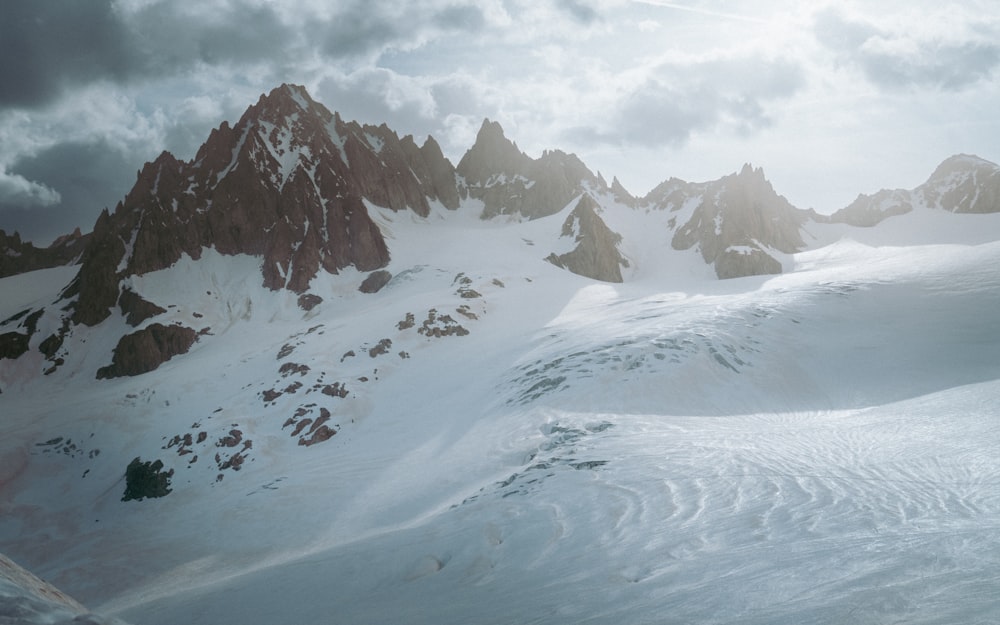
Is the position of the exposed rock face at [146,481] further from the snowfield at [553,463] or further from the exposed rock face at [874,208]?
the exposed rock face at [874,208]

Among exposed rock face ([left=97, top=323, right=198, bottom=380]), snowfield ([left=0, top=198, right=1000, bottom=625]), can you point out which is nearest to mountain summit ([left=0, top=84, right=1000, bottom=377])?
exposed rock face ([left=97, top=323, right=198, bottom=380])

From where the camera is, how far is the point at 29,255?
357ft

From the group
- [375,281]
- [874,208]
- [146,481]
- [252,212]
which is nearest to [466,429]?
[146,481]

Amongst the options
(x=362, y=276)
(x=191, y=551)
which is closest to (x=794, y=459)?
(x=191, y=551)

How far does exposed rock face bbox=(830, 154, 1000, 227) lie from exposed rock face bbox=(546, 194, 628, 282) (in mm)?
→ 101921

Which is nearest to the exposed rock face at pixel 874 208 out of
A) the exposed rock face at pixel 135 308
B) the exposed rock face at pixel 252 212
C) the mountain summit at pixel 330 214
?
the mountain summit at pixel 330 214

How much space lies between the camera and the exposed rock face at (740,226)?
97.9m

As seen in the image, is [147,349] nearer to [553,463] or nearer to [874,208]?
[553,463]

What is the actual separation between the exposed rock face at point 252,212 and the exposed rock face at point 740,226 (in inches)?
2870

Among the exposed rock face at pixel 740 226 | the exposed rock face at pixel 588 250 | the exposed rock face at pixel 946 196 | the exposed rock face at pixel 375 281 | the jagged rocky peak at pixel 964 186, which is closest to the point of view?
the exposed rock face at pixel 375 281

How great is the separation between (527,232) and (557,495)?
8657 centimetres

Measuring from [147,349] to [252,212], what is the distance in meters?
26.9

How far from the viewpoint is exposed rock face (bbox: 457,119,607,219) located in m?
122

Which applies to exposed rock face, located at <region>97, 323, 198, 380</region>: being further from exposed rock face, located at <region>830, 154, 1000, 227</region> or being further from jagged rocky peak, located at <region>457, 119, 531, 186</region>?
exposed rock face, located at <region>830, 154, 1000, 227</region>
